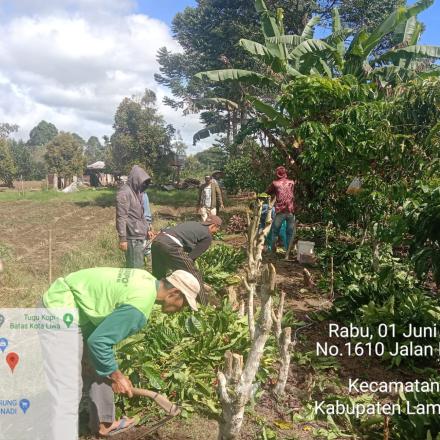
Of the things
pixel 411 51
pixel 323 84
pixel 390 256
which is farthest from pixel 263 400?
pixel 411 51

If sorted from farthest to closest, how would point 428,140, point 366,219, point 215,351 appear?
point 366,219 < point 428,140 < point 215,351

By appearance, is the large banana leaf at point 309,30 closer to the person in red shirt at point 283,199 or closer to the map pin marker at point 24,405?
the person in red shirt at point 283,199

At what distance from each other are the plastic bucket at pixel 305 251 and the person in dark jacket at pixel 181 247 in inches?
101

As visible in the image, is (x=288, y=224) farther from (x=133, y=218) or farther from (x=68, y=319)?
(x=68, y=319)

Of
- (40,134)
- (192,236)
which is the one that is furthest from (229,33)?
(40,134)

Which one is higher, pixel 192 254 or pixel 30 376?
pixel 192 254

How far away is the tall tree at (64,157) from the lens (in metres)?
35.9

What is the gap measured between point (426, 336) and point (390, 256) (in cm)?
266

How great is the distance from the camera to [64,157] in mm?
37031

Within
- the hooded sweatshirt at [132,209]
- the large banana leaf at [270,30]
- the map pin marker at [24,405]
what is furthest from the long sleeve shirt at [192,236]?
the large banana leaf at [270,30]

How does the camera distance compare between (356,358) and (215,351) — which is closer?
(215,351)

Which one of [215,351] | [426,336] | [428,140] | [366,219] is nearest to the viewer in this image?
[215,351]

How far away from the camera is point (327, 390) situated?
377 cm

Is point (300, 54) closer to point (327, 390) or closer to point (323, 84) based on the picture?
point (323, 84)
